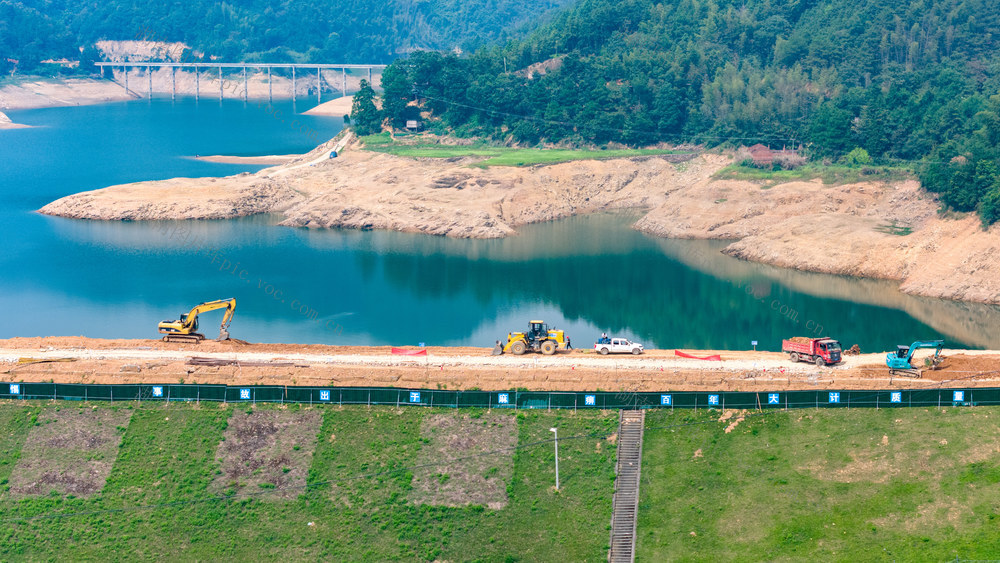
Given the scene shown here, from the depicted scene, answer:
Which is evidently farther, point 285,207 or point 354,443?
point 285,207

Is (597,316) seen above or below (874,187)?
below

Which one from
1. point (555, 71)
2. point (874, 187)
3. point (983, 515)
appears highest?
point (555, 71)

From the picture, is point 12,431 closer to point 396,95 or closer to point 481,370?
point 481,370

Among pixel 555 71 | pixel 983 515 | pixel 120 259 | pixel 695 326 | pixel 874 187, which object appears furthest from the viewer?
pixel 555 71

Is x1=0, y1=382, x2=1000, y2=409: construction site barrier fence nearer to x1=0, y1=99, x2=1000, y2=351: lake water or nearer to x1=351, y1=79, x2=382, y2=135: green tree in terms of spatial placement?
x1=0, y1=99, x2=1000, y2=351: lake water

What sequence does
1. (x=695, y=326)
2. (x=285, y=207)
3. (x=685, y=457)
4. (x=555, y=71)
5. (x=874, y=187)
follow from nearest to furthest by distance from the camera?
(x=685, y=457), (x=695, y=326), (x=874, y=187), (x=285, y=207), (x=555, y=71)

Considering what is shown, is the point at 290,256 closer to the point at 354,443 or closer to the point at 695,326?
the point at 695,326

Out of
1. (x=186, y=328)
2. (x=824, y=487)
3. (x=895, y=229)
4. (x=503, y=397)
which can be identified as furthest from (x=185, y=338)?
(x=895, y=229)

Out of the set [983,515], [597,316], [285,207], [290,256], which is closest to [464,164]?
[285,207]
